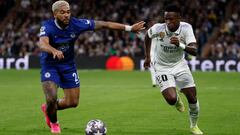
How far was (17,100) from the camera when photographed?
19.9 m

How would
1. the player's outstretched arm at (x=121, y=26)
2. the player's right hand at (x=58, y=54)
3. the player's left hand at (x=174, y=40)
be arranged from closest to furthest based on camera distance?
1. the player's right hand at (x=58, y=54)
2. the player's left hand at (x=174, y=40)
3. the player's outstretched arm at (x=121, y=26)

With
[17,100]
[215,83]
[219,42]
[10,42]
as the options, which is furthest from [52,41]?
[10,42]

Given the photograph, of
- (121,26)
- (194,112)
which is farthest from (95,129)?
(121,26)

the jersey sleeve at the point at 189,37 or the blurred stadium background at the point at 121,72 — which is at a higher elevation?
the jersey sleeve at the point at 189,37

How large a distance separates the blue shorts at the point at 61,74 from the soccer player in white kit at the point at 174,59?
180cm

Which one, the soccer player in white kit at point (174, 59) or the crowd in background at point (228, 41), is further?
the crowd in background at point (228, 41)

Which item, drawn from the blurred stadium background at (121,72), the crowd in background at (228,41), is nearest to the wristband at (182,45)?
the blurred stadium background at (121,72)

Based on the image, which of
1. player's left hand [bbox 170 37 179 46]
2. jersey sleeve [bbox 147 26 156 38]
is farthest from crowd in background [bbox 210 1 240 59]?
player's left hand [bbox 170 37 179 46]

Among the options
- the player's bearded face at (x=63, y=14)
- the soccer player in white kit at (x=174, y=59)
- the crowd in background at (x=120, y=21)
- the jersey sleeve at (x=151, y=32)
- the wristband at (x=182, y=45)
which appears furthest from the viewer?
the crowd in background at (x=120, y=21)

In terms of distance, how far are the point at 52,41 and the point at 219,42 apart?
24.3 m

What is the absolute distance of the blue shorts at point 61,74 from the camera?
488 inches

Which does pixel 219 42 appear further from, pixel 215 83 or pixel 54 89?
pixel 54 89

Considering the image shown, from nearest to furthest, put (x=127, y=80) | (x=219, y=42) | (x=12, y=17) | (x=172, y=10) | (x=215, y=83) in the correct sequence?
(x=172, y=10) → (x=215, y=83) → (x=127, y=80) → (x=219, y=42) → (x=12, y=17)

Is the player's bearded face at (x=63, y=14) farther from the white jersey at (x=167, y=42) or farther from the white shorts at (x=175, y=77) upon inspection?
the white shorts at (x=175, y=77)
